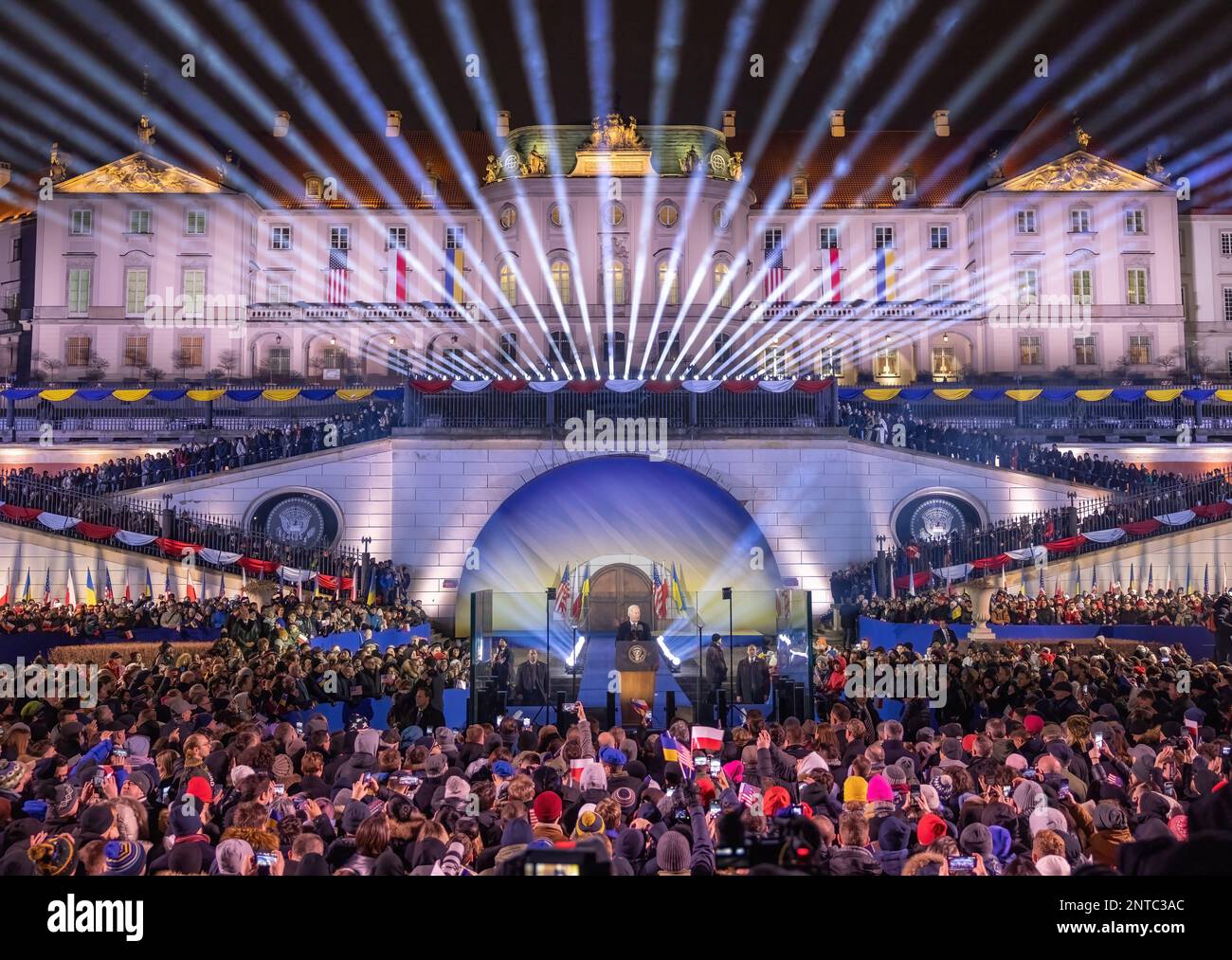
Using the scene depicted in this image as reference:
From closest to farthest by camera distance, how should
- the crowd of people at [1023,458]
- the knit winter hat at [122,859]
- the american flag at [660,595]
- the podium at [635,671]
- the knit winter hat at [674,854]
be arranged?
1. the knit winter hat at [122,859]
2. the knit winter hat at [674,854]
3. the podium at [635,671]
4. the american flag at [660,595]
5. the crowd of people at [1023,458]

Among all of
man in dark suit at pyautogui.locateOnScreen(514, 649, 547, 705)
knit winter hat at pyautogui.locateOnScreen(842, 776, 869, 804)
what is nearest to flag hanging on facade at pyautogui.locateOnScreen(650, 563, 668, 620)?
man in dark suit at pyautogui.locateOnScreen(514, 649, 547, 705)

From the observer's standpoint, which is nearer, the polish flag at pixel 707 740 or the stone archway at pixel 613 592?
the polish flag at pixel 707 740

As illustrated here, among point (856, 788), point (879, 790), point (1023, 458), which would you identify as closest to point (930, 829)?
point (879, 790)

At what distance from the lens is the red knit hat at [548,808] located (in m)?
10.9

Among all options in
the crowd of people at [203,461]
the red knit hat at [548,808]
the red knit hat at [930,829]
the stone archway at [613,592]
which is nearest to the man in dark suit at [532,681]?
the red knit hat at [548,808]

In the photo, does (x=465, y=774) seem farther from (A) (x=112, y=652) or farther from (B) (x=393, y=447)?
(B) (x=393, y=447)

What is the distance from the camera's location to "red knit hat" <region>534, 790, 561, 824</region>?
10.9 m

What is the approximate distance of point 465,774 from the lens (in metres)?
12.7

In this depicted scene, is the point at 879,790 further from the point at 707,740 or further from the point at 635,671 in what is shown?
the point at 635,671

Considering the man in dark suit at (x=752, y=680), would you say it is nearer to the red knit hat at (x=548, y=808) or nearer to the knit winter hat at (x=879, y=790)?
the knit winter hat at (x=879, y=790)

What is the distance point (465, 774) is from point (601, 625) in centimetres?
2466

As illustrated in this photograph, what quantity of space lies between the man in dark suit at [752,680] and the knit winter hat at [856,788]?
31.7ft

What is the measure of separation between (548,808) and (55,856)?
12.5 ft
